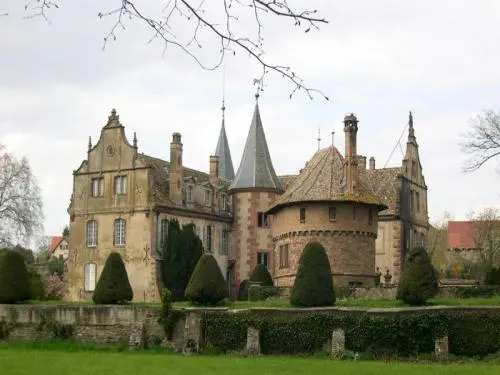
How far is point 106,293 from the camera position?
3269 cm

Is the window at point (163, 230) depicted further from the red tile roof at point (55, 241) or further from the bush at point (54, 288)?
the red tile roof at point (55, 241)

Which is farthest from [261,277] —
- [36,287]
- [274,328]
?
[274,328]

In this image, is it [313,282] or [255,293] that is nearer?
[313,282]

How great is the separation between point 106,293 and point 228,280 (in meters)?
22.9

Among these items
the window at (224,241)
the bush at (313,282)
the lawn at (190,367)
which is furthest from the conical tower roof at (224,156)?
the lawn at (190,367)

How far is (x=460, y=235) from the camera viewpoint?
8281 centimetres

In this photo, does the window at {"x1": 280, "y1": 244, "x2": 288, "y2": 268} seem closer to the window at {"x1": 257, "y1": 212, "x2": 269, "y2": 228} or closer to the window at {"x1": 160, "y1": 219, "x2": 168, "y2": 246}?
the window at {"x1": 160, "y1": 219, "x2": 168, "y2": 246}

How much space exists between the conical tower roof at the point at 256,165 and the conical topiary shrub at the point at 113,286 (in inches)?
876

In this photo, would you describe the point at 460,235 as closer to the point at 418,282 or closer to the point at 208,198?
the point at 208,198

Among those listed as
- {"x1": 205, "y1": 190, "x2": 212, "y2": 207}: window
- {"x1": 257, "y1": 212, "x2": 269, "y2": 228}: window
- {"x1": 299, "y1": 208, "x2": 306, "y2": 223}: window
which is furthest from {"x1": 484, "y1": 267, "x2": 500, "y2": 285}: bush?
{"x1": 205, "y1": 190, "x2": 212, "y2": 207}: window

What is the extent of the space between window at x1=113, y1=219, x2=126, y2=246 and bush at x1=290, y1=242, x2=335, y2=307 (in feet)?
69.4

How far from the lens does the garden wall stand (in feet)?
88.9

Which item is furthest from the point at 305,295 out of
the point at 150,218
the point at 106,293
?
the point at 150,218

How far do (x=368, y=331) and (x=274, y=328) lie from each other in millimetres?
3448
